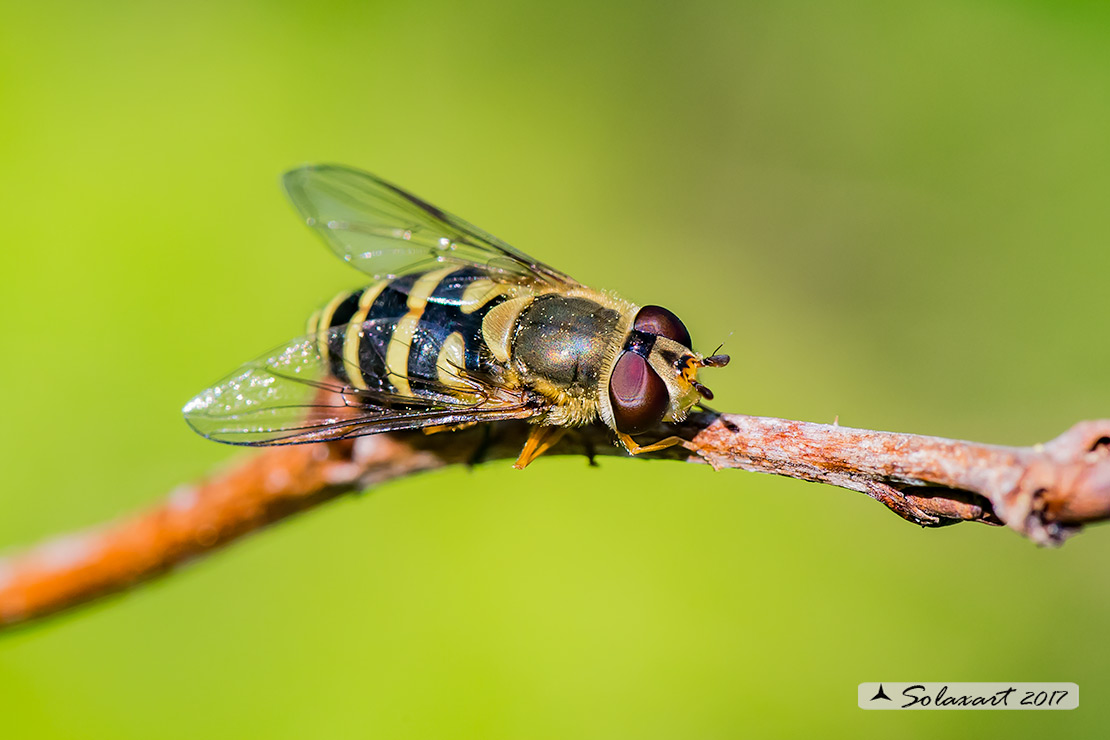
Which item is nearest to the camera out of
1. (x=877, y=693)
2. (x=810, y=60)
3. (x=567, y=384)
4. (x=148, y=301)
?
(x=567, y=384)

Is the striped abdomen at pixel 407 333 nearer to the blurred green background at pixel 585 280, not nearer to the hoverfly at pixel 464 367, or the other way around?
the hoverfly at pixel 464 367

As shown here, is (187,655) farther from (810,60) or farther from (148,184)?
(810,60)

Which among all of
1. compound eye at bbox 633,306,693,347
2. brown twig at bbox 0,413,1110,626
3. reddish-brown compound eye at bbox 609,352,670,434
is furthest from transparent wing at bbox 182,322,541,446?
compound eye at bbox 633,306,693,347

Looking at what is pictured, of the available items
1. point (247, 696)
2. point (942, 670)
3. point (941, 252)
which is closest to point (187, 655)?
point (247, 696)

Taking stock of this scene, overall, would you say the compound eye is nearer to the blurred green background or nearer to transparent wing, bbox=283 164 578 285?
transparent wing, bbox=283 164 578 285

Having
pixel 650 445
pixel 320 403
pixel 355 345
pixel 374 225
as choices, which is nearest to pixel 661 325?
pixel 650 445

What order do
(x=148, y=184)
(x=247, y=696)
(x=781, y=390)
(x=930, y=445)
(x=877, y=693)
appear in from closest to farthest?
(x=930, y=445) → (x=247, y=696) → (x=877, y=693) → (x=148, y=184) → (x=781, y=390)

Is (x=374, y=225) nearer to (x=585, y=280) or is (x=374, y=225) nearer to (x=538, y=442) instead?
(x=538, y=442)
